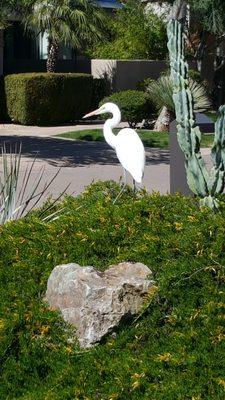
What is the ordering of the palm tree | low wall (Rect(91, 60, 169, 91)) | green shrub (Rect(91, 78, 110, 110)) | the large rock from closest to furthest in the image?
the large rock → the palm tree → green shrub (Rect(91, 78, 110, 110)) → low wall (Rect(91, 60, 169, 91))

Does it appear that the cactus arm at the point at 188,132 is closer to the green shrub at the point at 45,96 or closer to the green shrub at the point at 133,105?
the green shrub at the point at 133,105

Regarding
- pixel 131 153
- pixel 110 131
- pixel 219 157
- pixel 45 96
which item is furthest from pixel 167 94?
pixel 219 157

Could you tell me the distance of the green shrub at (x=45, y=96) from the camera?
83.1 ft

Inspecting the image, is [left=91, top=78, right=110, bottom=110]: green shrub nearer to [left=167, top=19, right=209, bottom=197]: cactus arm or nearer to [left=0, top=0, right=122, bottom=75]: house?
[left=0, top=0, right=122, bottom=75]: house

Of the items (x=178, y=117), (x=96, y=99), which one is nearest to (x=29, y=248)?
(x=178, y=117)

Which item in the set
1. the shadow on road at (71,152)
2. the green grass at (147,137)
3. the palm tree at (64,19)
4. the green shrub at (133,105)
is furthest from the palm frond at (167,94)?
the palm tree at (64,19)

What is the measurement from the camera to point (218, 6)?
28.7 m

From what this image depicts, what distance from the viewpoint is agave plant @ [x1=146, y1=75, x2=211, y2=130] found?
72.7 ft

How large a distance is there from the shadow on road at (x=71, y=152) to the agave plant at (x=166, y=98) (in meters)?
2.41

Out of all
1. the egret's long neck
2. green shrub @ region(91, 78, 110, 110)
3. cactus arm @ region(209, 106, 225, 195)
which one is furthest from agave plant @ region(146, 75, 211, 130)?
cactus arm @ region(209, 106, 225, 195)

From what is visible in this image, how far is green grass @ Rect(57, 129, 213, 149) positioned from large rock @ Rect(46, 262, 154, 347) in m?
15.5

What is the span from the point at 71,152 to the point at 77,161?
155 cm

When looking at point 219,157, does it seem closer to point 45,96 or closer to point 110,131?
point 110,131

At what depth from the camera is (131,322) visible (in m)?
4.90
